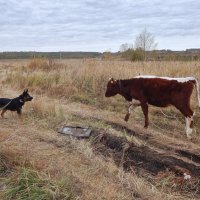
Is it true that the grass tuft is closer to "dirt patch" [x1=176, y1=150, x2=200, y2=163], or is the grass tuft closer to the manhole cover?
the manhole cover

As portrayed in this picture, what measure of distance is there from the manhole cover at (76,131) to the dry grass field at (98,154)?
0.16 m

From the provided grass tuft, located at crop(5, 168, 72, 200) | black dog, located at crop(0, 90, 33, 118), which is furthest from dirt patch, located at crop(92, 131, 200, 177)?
black dog, located at crop(0, 90, 33, 118)

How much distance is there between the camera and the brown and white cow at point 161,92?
30.3 feet

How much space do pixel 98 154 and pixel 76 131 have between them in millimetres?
1392

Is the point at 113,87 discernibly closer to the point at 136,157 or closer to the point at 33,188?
the point at 136,157

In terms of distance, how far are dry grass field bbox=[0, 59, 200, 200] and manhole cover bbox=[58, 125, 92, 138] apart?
16cm

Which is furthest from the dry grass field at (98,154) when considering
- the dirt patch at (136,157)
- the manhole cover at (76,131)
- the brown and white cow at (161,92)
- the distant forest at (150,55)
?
the distant forest at (150,55)

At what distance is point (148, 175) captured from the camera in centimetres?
→ 649

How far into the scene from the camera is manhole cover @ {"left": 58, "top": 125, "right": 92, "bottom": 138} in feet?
26.9

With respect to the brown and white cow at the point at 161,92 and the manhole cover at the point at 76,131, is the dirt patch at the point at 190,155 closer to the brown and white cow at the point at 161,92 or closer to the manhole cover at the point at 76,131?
the brown and white cow at the point at 161,92

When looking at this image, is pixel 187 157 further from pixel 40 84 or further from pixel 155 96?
pixel 40 84

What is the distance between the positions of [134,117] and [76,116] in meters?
1.58

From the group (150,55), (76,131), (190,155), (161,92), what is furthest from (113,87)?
(150,55)

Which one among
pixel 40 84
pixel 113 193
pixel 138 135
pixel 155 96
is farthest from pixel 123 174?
pixel 40 84
